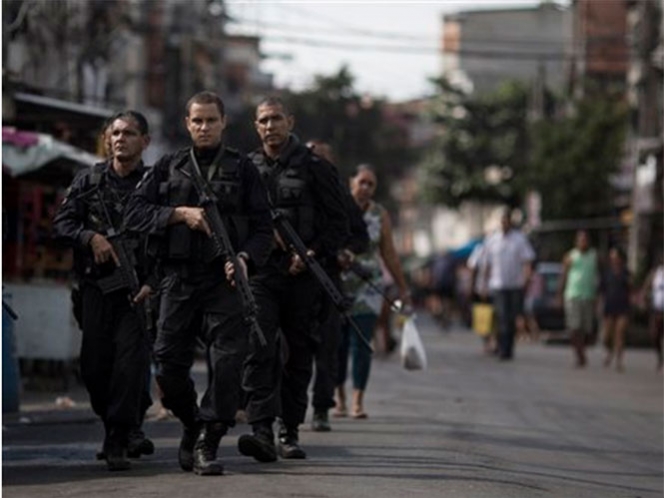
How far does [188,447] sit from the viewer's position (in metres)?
11.7

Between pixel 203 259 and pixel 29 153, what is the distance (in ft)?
28.2

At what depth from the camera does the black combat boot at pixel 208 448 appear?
37.1ft

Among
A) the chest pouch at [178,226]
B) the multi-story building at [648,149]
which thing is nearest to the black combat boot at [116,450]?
the chest pouch at [178,226]

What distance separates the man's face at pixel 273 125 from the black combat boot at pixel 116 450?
202cm

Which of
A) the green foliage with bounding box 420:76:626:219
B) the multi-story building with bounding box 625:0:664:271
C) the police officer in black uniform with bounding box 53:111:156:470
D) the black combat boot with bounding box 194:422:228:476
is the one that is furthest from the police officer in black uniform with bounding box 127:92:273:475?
the green foliage with bounding box 420:76:626:219

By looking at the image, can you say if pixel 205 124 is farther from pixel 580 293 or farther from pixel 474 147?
pixel 474 147

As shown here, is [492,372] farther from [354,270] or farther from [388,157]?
[388,157]

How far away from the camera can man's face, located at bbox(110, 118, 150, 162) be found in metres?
12.3

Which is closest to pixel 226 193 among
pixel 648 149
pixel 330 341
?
pixel 330 341

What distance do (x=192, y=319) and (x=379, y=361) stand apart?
1671 cm

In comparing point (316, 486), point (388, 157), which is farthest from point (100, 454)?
point (388, 157)

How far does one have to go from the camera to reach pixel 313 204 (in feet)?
43.2

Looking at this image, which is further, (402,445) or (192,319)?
(402,445)

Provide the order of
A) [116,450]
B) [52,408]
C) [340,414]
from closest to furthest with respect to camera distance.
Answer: [116,450] < [340,414] < [52,408]
